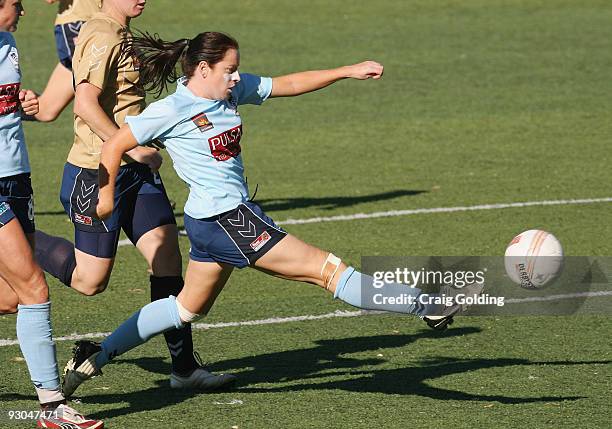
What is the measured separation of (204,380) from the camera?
24.3 feet

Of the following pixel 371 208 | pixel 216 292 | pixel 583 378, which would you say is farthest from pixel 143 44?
pixel 371 208

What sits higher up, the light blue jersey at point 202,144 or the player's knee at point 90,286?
the light blue jersey at point 202,144

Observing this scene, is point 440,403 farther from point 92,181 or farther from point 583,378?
point 92,181

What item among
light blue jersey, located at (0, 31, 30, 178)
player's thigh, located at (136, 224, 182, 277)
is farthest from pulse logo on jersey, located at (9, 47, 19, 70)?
player's thigh, located at (136, 224, 182, 277)

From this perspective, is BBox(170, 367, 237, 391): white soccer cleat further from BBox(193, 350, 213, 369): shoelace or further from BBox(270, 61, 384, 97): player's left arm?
BBox(270, 61, 384, 97): player's left arm

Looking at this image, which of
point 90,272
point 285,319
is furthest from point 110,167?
point 285,319

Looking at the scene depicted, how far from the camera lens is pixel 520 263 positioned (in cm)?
800

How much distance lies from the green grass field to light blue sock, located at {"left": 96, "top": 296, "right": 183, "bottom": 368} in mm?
289

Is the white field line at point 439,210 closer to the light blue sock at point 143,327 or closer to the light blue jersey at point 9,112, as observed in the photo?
the light blue sock at point 143,327

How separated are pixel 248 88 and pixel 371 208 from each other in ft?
17.2


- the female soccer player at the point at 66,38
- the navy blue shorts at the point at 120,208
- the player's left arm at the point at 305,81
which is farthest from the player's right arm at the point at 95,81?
the female soccer player at the point at 66,38

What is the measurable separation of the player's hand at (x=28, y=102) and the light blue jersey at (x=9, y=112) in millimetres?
167

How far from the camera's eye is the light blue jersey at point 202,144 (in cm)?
674

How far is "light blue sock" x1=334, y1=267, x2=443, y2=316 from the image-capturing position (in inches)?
262
